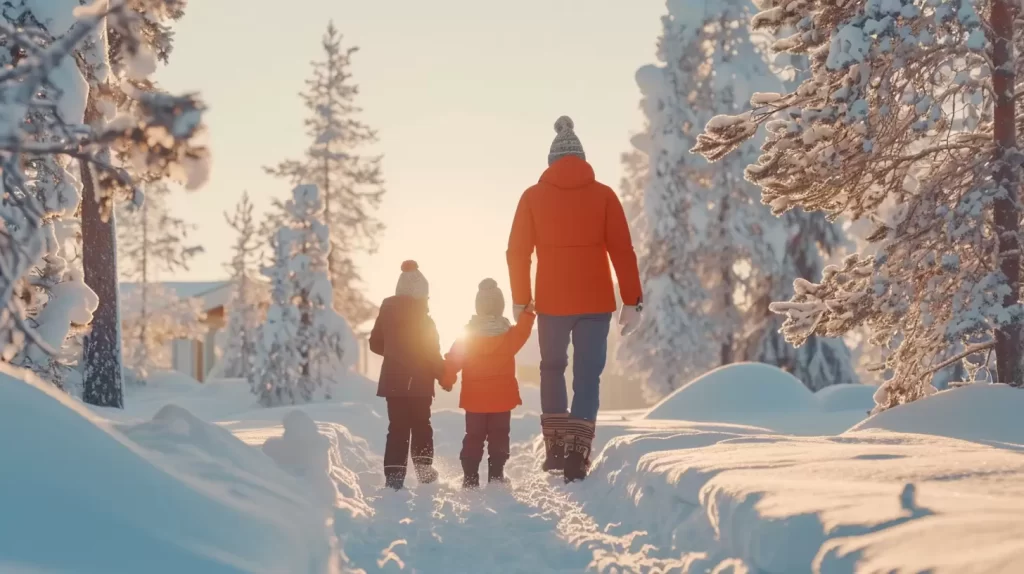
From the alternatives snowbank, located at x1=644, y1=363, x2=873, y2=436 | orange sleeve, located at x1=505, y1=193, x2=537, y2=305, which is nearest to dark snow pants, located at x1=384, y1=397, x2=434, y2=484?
orange sleeve, located at x1=505, y1=193, x2=537, y2=305

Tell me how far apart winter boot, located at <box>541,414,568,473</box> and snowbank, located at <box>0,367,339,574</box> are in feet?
10.3

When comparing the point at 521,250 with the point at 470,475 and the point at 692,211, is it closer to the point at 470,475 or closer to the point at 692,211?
the point at 470,475

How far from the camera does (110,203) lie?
439 cm

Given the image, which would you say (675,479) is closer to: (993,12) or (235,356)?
(993,12)

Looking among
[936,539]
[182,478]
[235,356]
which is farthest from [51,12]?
[235,356]

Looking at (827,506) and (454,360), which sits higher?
(454,360)

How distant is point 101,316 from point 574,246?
446 inches

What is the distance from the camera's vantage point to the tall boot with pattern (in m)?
7.31

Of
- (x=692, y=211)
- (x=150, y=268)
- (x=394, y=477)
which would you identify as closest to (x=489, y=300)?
(x=394, y=477)

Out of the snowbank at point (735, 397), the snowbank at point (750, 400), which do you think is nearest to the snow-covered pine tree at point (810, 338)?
the snowbank at point (750, 400)

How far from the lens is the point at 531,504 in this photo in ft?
21.4

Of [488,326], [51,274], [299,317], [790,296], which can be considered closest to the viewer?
[488,326]

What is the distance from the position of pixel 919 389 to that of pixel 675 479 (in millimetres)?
4631

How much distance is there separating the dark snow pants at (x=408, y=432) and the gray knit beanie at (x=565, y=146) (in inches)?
96.3
